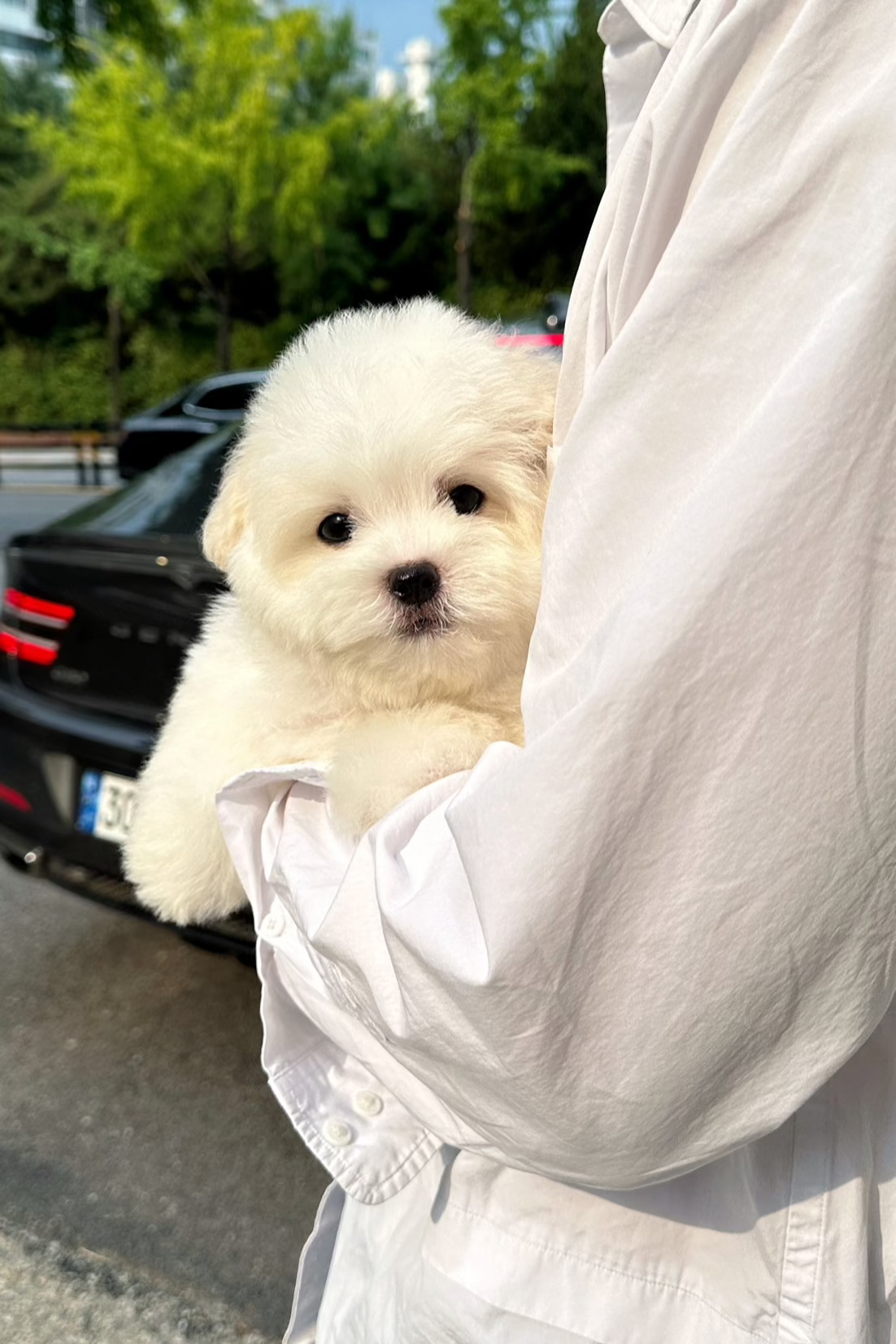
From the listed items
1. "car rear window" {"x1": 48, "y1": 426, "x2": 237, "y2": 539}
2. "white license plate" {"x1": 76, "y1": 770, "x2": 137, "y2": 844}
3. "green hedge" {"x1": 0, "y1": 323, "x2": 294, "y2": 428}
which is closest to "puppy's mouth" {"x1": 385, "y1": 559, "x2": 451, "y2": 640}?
"white license plate" {"x1": 76, "y1": 770, "x2": 137, "y2": 844}

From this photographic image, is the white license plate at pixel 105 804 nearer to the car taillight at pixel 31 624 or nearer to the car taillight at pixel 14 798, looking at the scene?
the car taillight at pixel 14 798

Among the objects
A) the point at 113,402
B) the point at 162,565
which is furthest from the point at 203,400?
the point at 113,402

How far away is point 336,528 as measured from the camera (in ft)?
4.80

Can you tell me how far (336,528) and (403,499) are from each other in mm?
104

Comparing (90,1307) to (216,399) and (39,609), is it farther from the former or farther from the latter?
(216,399)

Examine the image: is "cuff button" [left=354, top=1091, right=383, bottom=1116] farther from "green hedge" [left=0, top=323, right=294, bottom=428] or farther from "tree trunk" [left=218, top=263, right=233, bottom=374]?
"green hedge" [left=0, top=323, right=294, bottom=428]

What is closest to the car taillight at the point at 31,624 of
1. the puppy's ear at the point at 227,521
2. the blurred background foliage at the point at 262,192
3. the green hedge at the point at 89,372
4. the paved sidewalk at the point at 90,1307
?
the paved sidewalk at the point at 90,1307

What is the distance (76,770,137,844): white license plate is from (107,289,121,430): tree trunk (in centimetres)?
3203

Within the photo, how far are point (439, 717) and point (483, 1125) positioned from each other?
19.2 inches

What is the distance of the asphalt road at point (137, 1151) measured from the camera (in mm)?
2395

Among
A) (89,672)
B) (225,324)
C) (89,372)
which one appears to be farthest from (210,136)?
(89,672)

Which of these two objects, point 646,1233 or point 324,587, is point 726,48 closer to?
point 324,587

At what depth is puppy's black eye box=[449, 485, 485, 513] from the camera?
1439 millimetres

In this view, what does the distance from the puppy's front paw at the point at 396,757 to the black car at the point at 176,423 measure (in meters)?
13.5
